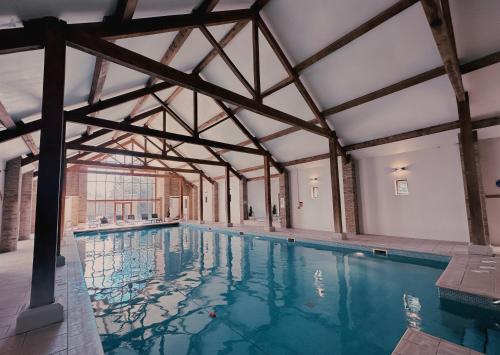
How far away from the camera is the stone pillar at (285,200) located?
1005cm

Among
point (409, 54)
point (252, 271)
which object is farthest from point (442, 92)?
point (252, 271)

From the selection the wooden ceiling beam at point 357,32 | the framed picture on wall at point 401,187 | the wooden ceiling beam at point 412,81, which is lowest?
the framed picture on wall at point 401,187

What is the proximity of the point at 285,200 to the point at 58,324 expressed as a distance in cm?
Result: 855

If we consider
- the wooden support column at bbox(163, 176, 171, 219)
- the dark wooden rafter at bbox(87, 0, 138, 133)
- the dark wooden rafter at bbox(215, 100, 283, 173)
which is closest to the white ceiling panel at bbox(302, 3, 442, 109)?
the dark wooden rafter at bbox(215, 100, 283, 173)

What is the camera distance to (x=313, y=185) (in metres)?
9.30

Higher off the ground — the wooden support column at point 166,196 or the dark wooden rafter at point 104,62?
the dark wooden rafter at point 104,62

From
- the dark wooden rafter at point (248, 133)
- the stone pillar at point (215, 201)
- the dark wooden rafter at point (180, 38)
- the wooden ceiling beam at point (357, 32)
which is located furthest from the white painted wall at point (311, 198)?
the dark wooden rafter at point (180, 38)

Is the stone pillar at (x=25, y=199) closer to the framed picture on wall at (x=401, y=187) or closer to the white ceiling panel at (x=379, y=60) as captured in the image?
the white ceiling panel at (x=379, y=60)

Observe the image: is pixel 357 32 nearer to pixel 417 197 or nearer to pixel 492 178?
pixel 492 178

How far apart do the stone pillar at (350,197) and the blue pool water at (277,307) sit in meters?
2.28

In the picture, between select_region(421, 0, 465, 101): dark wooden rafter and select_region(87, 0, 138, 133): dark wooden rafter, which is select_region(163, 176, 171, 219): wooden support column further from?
select_region(421, 0, 465, 101): dark wooden rafter

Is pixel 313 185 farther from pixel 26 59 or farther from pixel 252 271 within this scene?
pixel 26 59

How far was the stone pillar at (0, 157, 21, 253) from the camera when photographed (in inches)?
228

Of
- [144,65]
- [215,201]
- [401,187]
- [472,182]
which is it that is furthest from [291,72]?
[215,201]
